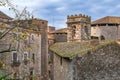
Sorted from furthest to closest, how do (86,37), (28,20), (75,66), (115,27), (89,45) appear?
(115,27) → (86,37) → (89,45) → (75,66) → (28,20)

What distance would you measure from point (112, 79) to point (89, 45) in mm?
3157

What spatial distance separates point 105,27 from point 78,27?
1812 cm

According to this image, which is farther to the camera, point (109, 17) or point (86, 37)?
point (109, 17)

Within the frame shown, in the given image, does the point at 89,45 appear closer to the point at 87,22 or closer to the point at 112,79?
the point at 112,79

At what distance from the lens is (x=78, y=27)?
4741 cm

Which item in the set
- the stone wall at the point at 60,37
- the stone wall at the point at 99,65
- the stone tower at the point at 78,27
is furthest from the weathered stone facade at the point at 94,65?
the stone wall at the point at 60,37

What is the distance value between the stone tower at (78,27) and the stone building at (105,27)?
14.4 metres

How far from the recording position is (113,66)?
26641 millimetres

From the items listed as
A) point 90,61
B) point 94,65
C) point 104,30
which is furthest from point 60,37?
point 90,61

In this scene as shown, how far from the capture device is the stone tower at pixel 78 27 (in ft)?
153

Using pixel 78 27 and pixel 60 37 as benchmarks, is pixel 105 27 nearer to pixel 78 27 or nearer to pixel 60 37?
pixel 60 37

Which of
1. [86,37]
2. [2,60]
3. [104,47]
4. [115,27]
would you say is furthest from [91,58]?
[115,27]

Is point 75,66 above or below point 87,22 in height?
below

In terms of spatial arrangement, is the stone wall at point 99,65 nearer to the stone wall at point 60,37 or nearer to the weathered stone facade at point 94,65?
the weathered stone facade at point 94,65
